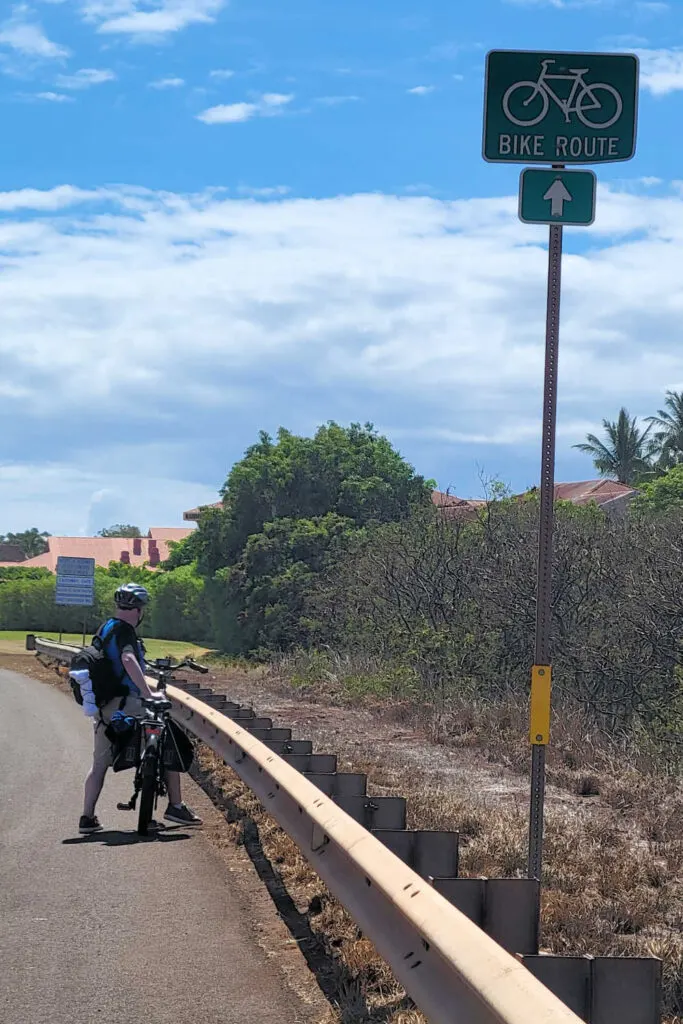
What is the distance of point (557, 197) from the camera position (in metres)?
6.64

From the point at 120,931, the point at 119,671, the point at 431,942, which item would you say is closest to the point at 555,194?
the point at 431,942

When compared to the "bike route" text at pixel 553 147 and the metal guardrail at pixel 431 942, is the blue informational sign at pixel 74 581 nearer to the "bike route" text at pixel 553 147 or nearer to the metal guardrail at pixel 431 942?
the metal guardrail at pixel 431 942

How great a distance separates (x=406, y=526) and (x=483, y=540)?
4.95 meters

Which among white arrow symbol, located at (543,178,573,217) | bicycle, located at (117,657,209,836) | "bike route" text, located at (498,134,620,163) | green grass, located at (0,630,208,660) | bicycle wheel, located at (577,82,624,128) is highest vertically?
bicycle wheel, located at (577,82,624,128)

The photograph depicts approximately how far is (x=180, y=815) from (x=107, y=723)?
954 millimetres

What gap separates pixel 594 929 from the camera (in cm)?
591

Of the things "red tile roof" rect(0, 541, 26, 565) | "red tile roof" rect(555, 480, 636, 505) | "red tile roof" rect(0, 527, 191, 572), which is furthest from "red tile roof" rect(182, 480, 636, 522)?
"red tile roof" rect(0, 541, 26, 565)

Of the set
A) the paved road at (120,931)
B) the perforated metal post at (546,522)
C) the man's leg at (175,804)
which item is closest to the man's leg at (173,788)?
the man's leg at (175,804)

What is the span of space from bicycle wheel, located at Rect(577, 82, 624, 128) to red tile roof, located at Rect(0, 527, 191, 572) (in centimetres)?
9972

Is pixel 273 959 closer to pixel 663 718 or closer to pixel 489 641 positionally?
pixel 663 718

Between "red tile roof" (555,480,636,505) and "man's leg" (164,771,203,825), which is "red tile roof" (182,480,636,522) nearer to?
"red tile roof" (555,480,636,505)

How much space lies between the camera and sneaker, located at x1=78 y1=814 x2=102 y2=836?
933cm

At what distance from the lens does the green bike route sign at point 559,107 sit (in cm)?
650

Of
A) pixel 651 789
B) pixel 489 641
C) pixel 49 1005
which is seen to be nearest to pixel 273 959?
pixel 49 1005
